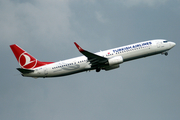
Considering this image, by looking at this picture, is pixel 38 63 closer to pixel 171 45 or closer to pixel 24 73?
pixel 24 73

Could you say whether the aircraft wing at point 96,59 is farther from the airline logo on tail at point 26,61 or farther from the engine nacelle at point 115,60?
the airline logo on tail at point 26,61

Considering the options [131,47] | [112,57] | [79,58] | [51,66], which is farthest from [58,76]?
[131,47]

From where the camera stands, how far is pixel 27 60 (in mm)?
A: 56375

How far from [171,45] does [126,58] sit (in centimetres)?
1168

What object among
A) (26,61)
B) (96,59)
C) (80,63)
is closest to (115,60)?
(96,59)

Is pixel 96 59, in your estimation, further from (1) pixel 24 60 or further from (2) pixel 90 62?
(1) pixel 24 60

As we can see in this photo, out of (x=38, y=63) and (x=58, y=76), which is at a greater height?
(x=38, y=63)

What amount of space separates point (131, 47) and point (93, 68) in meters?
9.54

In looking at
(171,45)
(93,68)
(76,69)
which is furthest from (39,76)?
(171,45)

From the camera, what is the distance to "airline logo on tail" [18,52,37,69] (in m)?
56.0

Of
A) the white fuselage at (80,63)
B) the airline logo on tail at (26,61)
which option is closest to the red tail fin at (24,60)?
the airline logo on tail at (26,61)

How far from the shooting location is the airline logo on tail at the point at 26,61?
56.0 meters

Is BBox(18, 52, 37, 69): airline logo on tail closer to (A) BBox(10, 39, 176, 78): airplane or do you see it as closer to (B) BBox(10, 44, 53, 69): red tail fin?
(B) BBox(10, 44, 53, 69): red tail fin

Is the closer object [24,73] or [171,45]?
[24,73]
